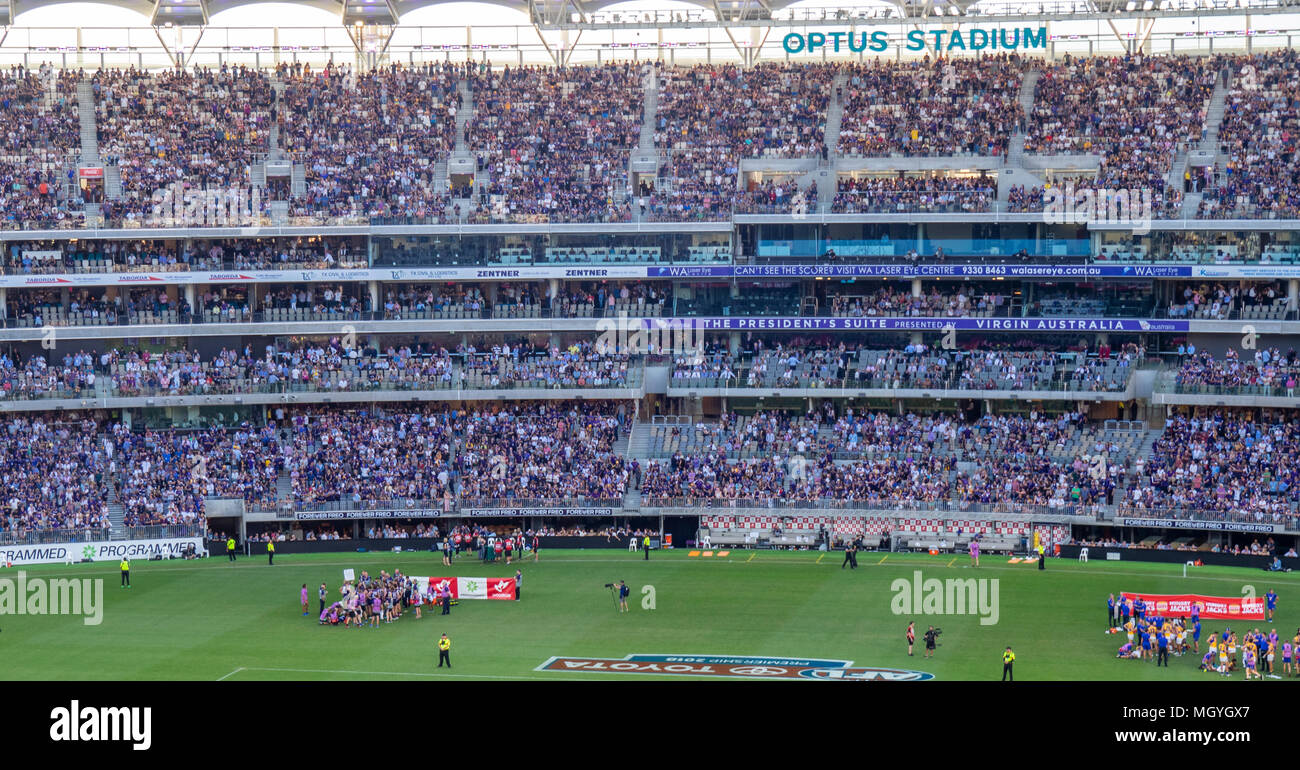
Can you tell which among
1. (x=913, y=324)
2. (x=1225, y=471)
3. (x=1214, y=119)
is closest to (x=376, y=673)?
(x=1225, y=471)

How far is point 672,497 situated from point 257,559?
616 inches

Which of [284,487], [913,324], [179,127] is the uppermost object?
[179,127]

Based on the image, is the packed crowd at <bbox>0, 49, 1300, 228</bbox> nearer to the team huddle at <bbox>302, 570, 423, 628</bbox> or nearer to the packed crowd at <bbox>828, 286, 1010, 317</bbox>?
the packed crowd at <bbox>828, 286, 1010, 317</bbox>

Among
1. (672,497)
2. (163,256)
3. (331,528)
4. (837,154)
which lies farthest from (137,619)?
(837,154)

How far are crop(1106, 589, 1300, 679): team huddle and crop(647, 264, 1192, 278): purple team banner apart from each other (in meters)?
23.4

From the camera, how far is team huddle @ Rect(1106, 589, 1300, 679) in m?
33.3

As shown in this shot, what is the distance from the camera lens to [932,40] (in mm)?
69250

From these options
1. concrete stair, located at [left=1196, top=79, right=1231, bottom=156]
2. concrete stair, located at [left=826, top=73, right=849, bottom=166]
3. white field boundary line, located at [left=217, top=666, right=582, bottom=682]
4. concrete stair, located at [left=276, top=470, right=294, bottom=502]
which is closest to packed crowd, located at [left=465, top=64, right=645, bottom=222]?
concrete stair, located at [left=826, top=73, right=849, bottom=166]

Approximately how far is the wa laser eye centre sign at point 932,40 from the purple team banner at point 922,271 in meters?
11.6

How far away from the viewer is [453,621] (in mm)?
41344

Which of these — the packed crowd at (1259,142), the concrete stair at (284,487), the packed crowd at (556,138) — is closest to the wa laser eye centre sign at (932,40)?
the packed crowd at (556,138)

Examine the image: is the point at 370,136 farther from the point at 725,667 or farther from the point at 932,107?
the point at 725,667

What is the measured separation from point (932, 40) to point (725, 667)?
42869 mm
